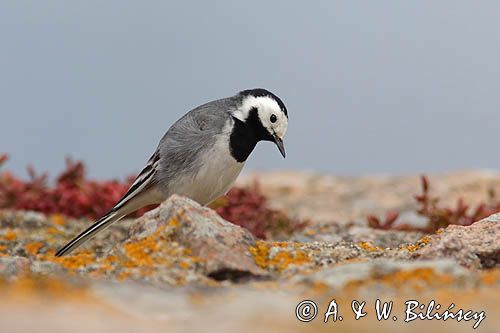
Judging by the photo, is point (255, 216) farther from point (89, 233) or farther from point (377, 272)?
point (377, 272)

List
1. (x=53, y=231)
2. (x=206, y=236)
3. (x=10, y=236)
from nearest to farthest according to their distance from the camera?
(x=206, y=236) → (x=10, y=236) → (x=53, y=231)

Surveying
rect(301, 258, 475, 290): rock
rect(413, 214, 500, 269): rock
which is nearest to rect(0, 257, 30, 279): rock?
rect(301, 258, 475, 290): rock

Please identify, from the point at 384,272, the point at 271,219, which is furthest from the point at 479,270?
the point at 271,219

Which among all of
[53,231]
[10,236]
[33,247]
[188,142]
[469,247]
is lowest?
[469,247]

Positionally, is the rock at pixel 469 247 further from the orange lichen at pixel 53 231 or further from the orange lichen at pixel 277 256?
the orange lichen at pixel 53 231

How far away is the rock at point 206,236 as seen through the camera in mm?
4254

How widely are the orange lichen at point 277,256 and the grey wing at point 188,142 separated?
2.04 m

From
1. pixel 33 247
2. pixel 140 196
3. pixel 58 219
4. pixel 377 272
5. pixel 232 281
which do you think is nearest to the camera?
pixel 377 272

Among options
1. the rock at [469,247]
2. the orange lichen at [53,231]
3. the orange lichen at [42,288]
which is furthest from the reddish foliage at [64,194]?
the orange lichen at [42,288]

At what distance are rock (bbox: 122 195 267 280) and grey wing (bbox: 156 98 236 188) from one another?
1.80m

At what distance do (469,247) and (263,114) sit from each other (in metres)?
2.95

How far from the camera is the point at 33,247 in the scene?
7.87 meters

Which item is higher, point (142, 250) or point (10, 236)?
point (10, 236)

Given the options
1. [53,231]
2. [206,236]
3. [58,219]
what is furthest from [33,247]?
[206,236]
